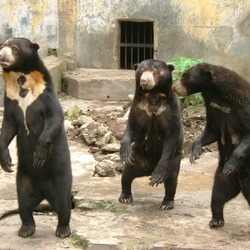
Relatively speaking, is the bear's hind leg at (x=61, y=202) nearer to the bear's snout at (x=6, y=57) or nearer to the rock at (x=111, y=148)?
the bear's snout at (x=6, y=57)

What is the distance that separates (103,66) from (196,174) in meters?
5.57

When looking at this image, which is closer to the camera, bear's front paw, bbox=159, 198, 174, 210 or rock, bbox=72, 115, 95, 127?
bear's front paw, bbox=159, 198, 174, 210

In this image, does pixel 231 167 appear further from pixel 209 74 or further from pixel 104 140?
pixel 104 140

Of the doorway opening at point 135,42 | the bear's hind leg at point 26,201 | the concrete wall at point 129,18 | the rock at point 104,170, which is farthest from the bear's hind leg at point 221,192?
the doorway opening at point 135,42

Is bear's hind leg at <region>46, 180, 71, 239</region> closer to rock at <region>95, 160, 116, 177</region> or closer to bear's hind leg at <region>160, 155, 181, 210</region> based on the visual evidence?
bear's hind leg at <region>160, 155, 181, 210</region>

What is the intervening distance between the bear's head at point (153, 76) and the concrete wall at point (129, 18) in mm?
6188

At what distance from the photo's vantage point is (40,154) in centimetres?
520

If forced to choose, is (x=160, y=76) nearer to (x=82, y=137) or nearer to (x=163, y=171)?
(x=163, y=171)

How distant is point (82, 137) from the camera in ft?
29.5

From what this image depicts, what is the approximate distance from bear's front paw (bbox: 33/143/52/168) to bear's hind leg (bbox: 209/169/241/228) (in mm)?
1477

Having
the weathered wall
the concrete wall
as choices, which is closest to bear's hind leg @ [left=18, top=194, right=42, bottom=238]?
the concrete wall

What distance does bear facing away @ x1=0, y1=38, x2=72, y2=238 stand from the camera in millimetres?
5312

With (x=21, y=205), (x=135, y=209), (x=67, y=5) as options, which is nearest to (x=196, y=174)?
(x=135, y=209)

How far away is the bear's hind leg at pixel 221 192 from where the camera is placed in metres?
5.73
